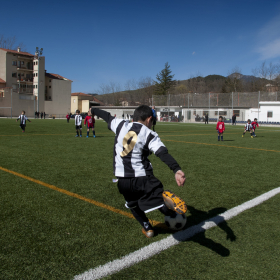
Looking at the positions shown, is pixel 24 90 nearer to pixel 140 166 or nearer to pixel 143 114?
pixel 143 114

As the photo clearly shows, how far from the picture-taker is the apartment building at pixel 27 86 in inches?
2608

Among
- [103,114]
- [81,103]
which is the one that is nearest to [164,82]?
[81,103]

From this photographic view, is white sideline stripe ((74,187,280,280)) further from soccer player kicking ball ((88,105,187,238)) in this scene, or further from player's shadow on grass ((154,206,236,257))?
soccer player kicking ball ((88,105,187,238))

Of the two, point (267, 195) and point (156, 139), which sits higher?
point (156, 139)

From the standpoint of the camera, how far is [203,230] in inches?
137

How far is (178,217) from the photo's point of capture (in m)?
3.24

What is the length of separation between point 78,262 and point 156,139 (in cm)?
151

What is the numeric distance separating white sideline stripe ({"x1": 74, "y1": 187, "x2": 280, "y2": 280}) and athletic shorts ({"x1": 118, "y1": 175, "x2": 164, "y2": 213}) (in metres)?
0.46

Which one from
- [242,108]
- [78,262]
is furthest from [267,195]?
[242,108]

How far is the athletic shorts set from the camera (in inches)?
115

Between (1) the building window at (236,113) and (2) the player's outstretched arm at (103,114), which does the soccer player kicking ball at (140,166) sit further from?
(1) the building window at (236,113)

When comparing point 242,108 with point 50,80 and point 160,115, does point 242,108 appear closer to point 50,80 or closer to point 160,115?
point 160,115

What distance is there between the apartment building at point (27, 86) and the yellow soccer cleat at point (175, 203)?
67.1 meters

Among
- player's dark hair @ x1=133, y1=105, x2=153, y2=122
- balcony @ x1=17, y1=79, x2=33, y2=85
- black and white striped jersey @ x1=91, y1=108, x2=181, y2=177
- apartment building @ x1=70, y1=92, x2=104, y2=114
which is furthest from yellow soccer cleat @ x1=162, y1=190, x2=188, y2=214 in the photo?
apartment building @ x1=70, y1=92, x2=104, y2=114
